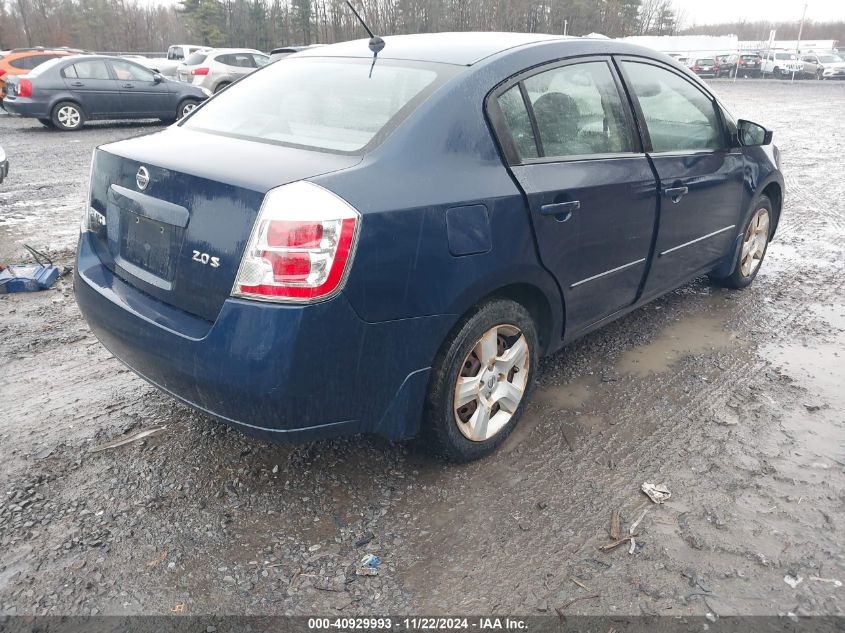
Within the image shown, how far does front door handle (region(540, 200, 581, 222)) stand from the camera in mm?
2803

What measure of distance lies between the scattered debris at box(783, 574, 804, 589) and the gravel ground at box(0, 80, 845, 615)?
12 mm

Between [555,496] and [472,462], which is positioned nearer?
[555,496]

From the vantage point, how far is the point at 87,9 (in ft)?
157

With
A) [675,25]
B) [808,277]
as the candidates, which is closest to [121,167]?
[808,277]

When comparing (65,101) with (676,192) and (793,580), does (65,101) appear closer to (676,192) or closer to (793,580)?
(676,192)

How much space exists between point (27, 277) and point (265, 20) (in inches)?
1933

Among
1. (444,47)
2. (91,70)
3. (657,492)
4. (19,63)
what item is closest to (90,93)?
(91,70)

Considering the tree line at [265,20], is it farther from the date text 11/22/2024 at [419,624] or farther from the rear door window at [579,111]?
the date text 11/22/2024 at [419,624]

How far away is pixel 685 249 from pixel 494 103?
1.90 meters

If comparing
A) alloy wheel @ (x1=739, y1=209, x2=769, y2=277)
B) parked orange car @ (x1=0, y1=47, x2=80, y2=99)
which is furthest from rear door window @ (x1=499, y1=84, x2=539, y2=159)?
parked orange car @ (x1=0, y1=47, x2=80, y2=99)

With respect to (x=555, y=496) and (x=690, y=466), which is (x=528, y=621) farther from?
(x=690, y=466)

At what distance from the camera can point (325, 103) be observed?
9.43ft

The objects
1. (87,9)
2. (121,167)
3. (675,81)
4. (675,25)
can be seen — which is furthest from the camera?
(675,25)

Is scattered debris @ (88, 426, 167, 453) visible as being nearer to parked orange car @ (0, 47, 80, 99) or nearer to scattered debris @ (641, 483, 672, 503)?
scattered debris @ (641, 483, 672, 503)
